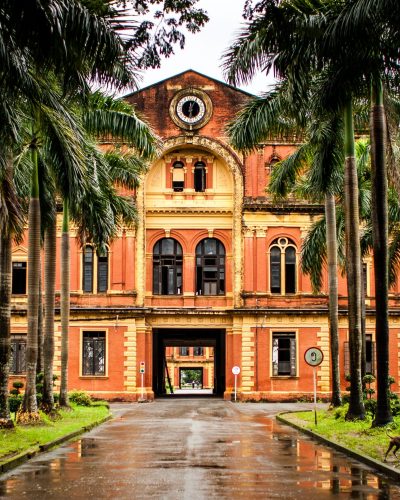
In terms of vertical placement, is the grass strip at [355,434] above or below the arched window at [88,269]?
below

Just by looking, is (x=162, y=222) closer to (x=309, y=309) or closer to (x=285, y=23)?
(x=309, y=309)

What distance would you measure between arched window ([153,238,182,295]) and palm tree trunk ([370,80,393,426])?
2601 centimetres

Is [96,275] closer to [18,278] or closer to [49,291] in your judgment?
[18,278]

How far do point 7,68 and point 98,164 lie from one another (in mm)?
11646

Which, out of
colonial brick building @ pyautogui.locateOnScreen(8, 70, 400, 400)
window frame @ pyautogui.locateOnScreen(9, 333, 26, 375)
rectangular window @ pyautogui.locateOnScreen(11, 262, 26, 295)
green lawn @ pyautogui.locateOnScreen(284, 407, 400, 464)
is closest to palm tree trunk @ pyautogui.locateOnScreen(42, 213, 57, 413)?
green lawn @ pyautogui.locateOnScreen(284, 407, 400, 464)

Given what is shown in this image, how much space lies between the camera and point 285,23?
12.6 m

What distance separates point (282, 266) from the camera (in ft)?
148

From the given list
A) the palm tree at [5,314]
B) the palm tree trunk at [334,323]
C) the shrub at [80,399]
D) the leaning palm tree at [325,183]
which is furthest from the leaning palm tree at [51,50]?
the shrub at [80,399]

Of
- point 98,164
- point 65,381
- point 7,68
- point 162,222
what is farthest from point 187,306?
point 7,68

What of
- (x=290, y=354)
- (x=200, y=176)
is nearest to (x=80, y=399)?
(x=290, y=354)

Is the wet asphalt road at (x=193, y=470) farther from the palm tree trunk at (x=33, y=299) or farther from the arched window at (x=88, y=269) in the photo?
the arched window at (x=88, y=269)

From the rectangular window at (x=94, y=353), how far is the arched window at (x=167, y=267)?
3.90m

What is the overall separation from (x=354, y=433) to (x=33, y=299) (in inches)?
359

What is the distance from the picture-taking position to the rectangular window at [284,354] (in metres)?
44.4
